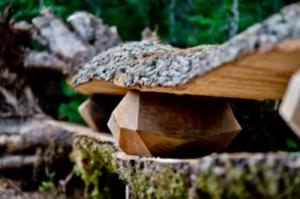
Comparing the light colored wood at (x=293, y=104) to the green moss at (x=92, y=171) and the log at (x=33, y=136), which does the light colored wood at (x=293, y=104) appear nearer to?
the green moss at (x=92, y=171)

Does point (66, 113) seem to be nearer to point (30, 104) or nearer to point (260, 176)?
point (30, 104)

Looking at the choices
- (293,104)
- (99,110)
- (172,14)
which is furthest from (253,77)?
(172,14)

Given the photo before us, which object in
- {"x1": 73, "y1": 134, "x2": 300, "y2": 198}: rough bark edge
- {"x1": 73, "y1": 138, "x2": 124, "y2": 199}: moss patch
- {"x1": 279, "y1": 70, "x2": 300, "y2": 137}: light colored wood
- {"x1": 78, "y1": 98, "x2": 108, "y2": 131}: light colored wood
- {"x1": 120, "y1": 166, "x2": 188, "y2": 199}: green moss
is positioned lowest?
{"x1": 73, "y1": 138, "x2": 124, "y2": 199}: moss patch

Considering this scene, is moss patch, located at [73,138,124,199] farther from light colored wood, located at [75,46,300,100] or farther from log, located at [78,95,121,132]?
light colored wood, located at [75,46,300,100]

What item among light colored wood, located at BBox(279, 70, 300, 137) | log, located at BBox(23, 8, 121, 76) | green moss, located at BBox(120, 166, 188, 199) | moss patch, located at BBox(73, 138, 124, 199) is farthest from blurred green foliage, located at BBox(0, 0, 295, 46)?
light colored wood, located at BBox(279, 70, 300, 137)

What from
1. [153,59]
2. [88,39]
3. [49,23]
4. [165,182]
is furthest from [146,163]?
[49,23]

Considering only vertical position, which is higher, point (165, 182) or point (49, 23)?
point (49, 23)
